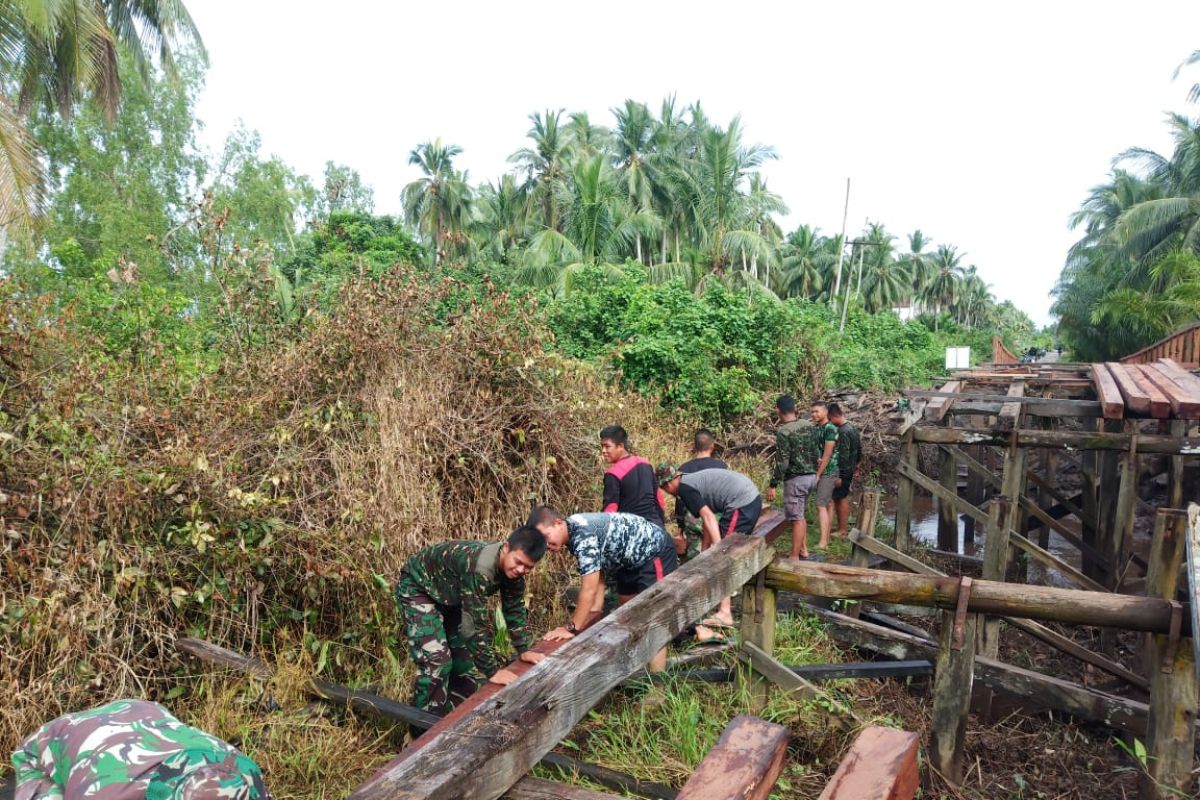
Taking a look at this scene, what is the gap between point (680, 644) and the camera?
517 centimetres

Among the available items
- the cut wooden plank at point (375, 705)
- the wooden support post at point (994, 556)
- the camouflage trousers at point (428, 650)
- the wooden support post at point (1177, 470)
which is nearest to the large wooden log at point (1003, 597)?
the cut wooden plank at point (375, 705)

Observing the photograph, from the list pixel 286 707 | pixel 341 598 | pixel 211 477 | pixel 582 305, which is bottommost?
pixel 286 707

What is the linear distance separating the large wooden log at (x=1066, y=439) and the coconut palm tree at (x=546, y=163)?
2494 centimetres

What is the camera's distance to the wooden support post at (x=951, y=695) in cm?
332

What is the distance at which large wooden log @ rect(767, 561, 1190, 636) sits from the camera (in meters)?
2.91

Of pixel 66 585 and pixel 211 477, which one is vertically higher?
pixel 211 477

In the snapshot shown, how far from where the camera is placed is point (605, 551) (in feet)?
15.3

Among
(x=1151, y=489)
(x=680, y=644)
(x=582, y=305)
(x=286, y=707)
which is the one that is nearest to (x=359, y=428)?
(x=286, y=707)

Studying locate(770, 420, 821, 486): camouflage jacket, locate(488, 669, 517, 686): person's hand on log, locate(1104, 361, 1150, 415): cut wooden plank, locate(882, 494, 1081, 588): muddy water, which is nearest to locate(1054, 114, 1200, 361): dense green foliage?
locate(882, 494, 1081, 588): muddy water

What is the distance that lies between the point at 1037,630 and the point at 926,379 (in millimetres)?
14689

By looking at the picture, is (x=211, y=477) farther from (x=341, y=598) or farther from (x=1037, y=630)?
(x=1037, y=630)

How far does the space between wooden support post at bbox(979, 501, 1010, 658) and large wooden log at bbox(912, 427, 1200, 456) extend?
4.52 feet

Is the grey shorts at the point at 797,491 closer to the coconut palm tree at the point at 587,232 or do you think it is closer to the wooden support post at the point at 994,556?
the wooden support post at the point at 994,556

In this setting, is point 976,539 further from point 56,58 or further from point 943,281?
point 943,281
